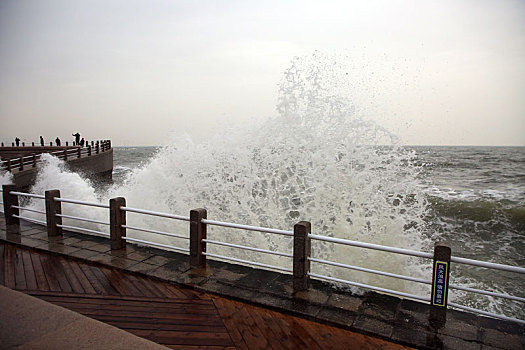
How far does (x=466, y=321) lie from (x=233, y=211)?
5.53 meters

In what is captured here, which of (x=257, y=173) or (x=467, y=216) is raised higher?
(x=257, y=173)

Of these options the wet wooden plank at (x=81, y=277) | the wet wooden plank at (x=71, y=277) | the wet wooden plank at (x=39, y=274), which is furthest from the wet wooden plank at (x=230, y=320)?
the wet wooden plank at (x=39, y=274)

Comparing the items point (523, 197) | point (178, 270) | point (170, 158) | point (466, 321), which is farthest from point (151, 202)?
point (523, 197)

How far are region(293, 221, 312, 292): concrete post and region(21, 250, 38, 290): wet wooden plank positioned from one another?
3.41 m

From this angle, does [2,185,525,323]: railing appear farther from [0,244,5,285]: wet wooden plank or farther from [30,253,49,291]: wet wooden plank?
[30,253,49,291]: wet wooden plank

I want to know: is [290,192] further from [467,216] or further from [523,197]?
[523,197]

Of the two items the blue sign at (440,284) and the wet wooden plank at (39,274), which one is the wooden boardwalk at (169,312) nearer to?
the wet wooden plank at (39,274)

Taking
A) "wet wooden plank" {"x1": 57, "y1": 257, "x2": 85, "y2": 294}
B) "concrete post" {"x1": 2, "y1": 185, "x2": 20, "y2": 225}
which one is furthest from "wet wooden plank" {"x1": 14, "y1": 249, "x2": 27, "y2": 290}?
"concrete post" {"x1": 2, "y1": 185, "x2": 20, "y2": 225}

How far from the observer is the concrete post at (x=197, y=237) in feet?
15.5

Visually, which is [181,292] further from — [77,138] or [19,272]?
[77,138]

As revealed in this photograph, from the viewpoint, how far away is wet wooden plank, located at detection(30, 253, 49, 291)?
13.8ft

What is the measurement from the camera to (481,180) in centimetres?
2525

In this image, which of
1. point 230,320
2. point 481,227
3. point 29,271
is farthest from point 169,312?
point 481,227

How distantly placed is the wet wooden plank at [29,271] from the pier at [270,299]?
29 mm
